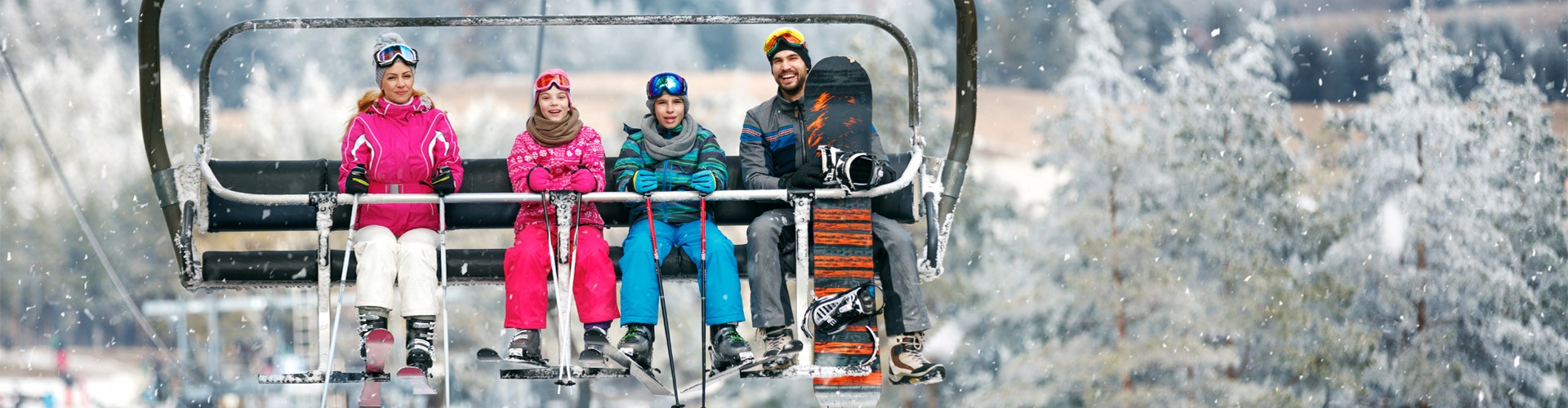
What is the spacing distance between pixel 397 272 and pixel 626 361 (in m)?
0.81

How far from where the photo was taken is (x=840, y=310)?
506 centimetres

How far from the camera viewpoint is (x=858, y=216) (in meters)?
5.25

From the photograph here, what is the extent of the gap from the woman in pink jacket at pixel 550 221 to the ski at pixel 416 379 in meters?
0.26

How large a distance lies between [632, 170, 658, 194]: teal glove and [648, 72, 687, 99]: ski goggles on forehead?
31cm

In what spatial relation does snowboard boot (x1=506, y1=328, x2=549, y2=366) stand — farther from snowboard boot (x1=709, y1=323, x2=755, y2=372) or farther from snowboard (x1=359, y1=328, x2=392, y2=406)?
snowboard boot (x1=709, y1=323, x2=755, y2=372)

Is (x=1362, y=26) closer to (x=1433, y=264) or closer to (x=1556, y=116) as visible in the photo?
(x=1556, y=116)

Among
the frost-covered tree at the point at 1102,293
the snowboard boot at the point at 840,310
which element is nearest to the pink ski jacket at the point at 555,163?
the snowboard boot at the point at 840,310

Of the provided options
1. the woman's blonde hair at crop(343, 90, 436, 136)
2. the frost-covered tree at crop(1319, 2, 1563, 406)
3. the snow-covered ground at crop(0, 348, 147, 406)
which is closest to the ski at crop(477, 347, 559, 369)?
the woman's blonde hair at crop(343, 90, 436, 136)

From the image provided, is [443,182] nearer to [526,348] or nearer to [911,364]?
[526,348]

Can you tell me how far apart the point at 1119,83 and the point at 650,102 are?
27.0 meters

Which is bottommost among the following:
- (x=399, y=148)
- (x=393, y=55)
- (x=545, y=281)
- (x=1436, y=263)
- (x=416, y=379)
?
(x=1436, y=263)

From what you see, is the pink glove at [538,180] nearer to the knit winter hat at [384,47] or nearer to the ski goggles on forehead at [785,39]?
the knit winter hat at [384,47]

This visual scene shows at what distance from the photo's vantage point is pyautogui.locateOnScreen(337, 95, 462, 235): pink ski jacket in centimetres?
547

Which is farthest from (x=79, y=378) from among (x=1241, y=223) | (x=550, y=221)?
(x=550, y=221)
